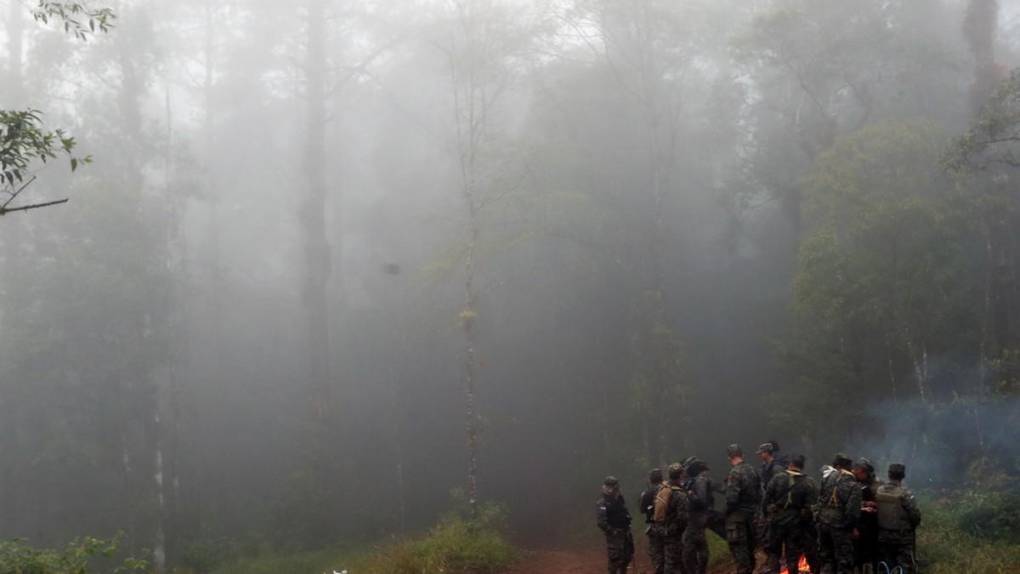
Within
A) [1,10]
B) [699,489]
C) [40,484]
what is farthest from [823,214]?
[1,10]

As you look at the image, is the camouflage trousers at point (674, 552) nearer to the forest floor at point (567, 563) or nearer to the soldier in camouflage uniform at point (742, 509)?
the soldier in camouflage uniform at point (742, 509)

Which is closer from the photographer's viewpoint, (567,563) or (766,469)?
(766,469)

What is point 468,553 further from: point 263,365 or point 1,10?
point 1,10

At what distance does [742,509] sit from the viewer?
1080 cm

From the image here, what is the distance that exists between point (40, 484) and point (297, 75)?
14982 millimetres

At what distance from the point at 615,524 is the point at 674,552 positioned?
3.57 ft

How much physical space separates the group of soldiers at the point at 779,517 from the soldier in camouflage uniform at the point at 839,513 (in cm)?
1

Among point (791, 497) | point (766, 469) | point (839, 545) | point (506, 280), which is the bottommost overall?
point (839, 545)

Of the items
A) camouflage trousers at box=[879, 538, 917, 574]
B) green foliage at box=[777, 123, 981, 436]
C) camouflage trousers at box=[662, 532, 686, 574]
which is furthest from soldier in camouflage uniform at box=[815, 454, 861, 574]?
green foliage at box=[777, 123, 981, 436]

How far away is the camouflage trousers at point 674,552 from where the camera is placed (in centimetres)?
1127

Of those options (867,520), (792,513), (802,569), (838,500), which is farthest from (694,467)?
(867,520)

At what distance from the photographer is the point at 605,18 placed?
2370 cm

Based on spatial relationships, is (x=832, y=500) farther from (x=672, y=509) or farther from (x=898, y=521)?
(x=672, y=509)

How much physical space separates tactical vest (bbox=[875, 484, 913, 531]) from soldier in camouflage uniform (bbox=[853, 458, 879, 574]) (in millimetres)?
104
